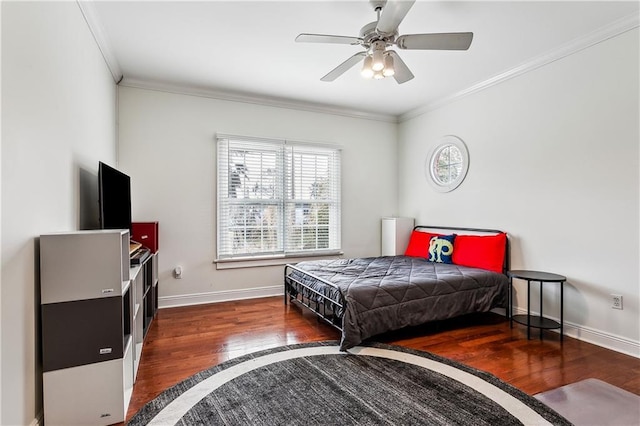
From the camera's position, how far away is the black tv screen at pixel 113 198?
2.31 meters

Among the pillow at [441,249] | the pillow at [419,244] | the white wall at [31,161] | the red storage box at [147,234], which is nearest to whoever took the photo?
the white wall at [31,161]

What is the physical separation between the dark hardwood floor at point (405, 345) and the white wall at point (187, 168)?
479mm

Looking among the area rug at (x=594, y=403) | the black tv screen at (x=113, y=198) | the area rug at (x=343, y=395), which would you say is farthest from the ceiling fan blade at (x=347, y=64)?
the area rug at (x=594, y=403)

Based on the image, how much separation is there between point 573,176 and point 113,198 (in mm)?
3999

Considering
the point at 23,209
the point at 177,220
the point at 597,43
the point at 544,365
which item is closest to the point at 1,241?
the point at 23,209

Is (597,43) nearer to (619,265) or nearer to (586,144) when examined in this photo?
(586,144)

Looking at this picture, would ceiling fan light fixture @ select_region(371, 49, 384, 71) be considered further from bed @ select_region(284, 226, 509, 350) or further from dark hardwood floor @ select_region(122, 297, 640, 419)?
dark hardwood floor @ select_region(122, 297, 640, 419)

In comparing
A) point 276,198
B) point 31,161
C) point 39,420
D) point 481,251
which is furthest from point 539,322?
point 31,161

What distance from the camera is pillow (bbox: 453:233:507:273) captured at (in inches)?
142

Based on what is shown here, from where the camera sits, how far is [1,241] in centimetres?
138

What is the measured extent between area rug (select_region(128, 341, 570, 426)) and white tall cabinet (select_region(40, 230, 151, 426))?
249 millimetres

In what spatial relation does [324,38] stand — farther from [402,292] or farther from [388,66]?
[402,292]

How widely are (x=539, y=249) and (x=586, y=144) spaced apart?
42.2 inches

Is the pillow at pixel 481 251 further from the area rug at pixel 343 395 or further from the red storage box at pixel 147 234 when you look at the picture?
the red storage box at pixel 147 234
